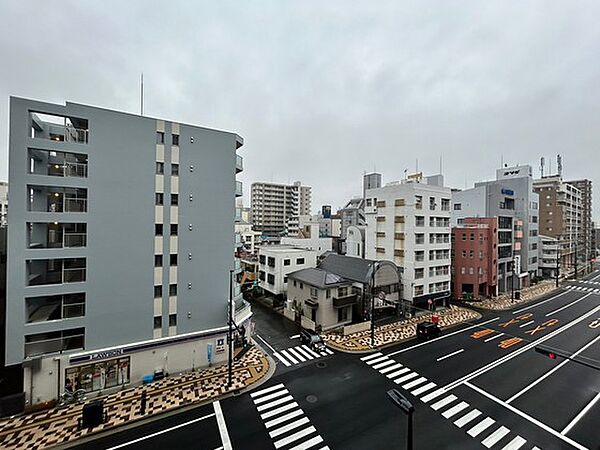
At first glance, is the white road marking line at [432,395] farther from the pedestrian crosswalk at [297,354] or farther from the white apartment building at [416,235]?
the white apartment building at [416,235]

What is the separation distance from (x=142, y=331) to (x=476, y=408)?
20324 mm

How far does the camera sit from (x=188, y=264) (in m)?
18.6

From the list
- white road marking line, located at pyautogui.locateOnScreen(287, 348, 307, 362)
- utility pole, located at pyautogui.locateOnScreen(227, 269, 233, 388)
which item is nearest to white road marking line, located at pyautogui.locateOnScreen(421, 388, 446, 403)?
white road marking line, located at pyautogui.locateOnScreen(287, 348, 307, 362)

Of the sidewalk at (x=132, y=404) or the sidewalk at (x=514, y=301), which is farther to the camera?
the sidewalk at (x=514, y=301)

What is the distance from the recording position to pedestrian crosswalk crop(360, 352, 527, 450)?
12.2 metres

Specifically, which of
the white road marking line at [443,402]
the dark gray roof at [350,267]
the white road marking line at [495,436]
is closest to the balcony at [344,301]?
the dark gray roof at [350,267]

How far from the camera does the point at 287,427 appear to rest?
13.1 m

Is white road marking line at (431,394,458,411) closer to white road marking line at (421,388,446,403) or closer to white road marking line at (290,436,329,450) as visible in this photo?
white road marking line at (421,388,446,403)

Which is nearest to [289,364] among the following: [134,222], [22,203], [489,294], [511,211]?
[134,222]

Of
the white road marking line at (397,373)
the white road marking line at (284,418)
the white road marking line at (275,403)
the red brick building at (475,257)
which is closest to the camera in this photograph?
the white road marking line at (284,418)

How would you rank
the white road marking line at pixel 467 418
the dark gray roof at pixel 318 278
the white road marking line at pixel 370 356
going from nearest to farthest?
1. the white road marking line at pixel 467 418
2. the white road marking line at pixel 370 356
3. the dark gray roof at pixel 318 278

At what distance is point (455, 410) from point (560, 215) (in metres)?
75.1

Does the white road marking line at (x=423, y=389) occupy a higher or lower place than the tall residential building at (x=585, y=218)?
lower

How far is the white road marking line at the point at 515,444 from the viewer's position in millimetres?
11776
